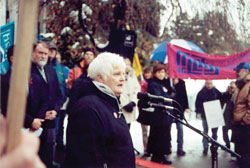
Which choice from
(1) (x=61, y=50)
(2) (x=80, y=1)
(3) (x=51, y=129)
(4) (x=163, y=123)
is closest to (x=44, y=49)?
(3) (x=51, y=129)

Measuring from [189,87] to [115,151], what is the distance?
1315 cm

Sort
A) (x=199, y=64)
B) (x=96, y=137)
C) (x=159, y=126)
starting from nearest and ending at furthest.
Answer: (x=96, y=137) < (x=159, y=126) < (x=199, y=64)

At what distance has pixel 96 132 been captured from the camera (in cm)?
211

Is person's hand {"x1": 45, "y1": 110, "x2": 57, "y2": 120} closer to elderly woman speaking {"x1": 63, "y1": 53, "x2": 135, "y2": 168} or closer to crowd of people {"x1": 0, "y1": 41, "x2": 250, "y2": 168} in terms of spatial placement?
crowd of people {"x1": 0, "y1": 41, "x2": 250, "y2": 168}

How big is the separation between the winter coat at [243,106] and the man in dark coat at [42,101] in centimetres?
317

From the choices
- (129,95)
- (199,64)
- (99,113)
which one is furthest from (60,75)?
(99,113)

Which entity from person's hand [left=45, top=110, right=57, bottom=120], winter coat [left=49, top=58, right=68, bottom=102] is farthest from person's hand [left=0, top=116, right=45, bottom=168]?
winter coat [left=49, top=58, right=68, bottom=102]

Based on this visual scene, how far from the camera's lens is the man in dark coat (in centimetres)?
344

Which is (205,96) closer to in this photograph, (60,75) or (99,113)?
(60,75)

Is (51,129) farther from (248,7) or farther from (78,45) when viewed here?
(78,45)

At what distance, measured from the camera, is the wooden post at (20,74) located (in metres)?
0.48

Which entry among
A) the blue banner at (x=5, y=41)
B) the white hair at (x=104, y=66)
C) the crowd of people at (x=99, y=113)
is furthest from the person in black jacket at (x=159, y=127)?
the white hair at (x=104, y=66)

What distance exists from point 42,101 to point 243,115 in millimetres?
3428

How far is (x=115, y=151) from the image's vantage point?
214cm
